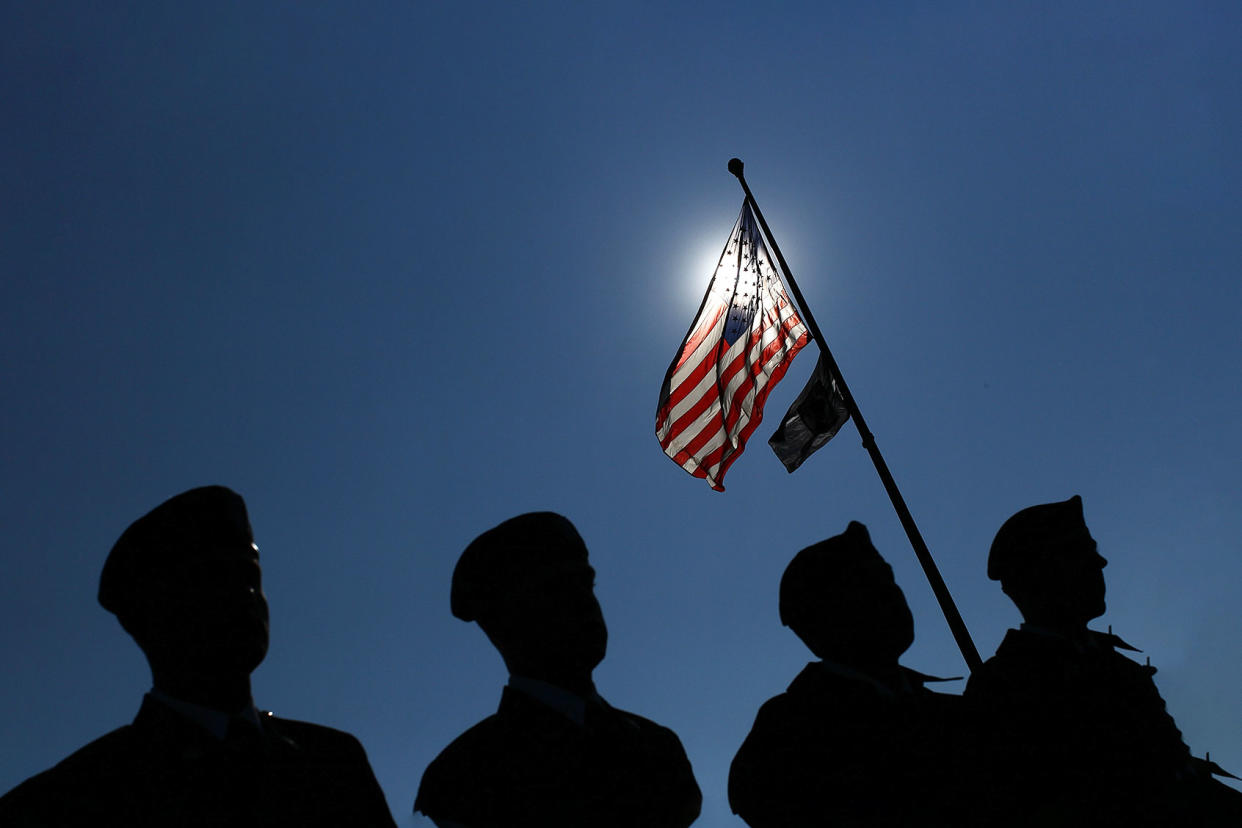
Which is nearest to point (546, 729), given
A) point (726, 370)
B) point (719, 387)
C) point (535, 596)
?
point (535, 596)

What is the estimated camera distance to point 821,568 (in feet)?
13.3

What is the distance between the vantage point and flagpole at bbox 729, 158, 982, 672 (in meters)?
5.86

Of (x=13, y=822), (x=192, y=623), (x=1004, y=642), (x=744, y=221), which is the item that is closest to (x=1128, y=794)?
(x=1004, y=642)

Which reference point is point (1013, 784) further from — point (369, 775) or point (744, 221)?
point (744, 221)

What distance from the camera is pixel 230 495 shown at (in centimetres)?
335

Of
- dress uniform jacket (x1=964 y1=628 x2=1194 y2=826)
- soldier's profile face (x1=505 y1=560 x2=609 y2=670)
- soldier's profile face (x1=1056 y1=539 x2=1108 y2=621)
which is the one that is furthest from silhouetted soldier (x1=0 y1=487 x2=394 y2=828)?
Answer: soldier's profile face (x1=1056 y1=539 x2=1108 y2=621)

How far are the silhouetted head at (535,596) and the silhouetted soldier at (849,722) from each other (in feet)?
2.64

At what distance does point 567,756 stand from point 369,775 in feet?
2.16

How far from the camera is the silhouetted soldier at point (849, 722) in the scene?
358 centimetres

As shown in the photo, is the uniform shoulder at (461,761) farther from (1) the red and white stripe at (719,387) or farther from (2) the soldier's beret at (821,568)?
(1) the red and white stripe at (719,387)

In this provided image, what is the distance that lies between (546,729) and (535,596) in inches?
17.6

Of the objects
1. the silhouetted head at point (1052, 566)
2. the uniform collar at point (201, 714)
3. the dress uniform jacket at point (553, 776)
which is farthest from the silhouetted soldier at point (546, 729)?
the silhouetted head at point (1052, 566)

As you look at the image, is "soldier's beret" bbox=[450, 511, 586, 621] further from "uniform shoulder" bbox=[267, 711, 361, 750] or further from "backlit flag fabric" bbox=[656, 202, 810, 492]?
"backlit flag fabric" bbox=[656, 202, 810, 492]

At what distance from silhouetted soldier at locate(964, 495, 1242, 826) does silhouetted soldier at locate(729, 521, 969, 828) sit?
1.24 feet
